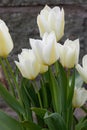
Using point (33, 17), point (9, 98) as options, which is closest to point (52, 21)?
point (9, 98)

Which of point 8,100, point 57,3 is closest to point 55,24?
point 8,100

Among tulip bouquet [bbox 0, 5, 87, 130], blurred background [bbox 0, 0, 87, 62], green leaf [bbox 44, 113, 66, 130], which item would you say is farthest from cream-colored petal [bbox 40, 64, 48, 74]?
blurred background [bbox 0, 0, 87, 62]

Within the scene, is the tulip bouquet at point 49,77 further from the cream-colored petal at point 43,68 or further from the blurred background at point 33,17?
the blurred background at point 33,17

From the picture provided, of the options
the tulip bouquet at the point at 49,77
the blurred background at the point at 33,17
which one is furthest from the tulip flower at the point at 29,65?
the blurred background at the point at 33,17

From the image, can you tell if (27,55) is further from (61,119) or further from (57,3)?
(57,3)

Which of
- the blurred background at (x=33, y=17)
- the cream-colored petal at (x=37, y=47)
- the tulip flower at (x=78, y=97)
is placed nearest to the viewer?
the cream-colored petal at (x=37, y=47)

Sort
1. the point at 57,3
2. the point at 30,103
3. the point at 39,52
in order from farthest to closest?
the point at 57,3
the point at 30,103
the point at 39,52

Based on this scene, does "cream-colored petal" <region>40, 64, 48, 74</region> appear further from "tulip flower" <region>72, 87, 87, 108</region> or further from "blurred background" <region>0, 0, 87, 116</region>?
"blurred background" <region>0, 0, 87, 116</region>
